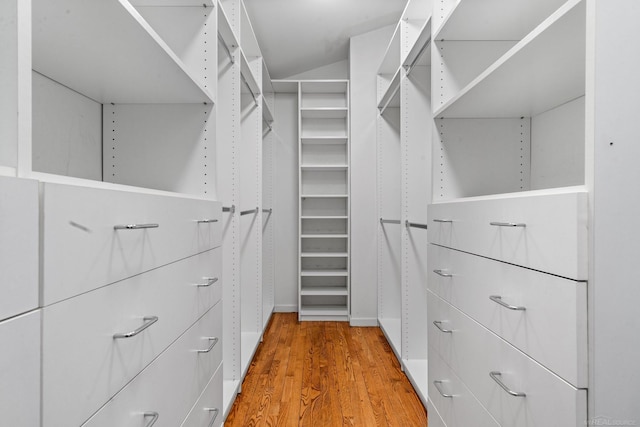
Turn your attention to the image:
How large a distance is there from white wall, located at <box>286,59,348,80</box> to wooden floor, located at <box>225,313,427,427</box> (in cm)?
244

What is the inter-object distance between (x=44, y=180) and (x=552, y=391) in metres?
1.02

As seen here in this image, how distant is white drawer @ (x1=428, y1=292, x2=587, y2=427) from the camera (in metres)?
0.77

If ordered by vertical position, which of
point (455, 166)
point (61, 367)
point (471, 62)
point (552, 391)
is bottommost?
point (552, 391)

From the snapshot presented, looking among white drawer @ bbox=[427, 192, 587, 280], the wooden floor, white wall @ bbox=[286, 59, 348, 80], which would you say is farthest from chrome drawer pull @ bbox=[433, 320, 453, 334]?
white wall @ bbox=[286, 59, 348, 80]

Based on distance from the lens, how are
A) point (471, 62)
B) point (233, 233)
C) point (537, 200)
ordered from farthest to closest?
point (233, 233), point (471, 62), point (537, 200)

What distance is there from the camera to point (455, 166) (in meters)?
1.64

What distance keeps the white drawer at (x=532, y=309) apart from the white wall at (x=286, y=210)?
260cm

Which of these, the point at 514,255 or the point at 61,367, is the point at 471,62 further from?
the point at 61,367

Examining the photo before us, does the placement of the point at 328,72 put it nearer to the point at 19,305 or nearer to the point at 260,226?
the point at 260,226

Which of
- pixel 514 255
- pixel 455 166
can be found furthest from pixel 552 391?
pixel 455 166

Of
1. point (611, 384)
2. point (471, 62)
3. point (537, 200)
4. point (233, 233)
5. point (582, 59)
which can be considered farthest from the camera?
point (233, 233)

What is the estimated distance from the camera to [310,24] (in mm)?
3021

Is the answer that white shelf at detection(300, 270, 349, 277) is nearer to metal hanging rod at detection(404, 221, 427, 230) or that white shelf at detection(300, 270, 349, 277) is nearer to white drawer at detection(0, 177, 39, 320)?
metal hanging rod at detection(404, 221, 427, 230)

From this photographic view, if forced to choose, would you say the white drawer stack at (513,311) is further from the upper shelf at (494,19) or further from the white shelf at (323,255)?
the white shelf at (323,255)
